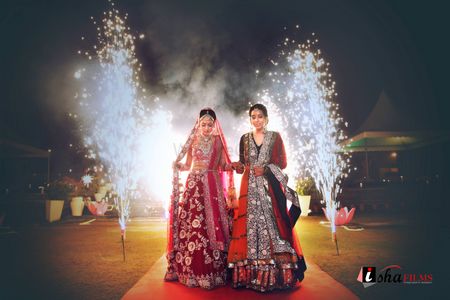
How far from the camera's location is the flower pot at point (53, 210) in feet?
39.5

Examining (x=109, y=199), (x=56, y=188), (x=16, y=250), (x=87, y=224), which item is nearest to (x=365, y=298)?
(x=16, y=250)

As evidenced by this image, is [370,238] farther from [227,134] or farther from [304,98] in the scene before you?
[227,134]

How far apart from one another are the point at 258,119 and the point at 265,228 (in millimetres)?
1424

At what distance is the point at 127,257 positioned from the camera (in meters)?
6.15

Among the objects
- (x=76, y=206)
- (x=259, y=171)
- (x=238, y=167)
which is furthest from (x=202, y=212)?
(x=76, y=206)

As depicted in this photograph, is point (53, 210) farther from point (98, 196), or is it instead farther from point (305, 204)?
point (305, 204)

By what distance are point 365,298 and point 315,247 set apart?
3.15m

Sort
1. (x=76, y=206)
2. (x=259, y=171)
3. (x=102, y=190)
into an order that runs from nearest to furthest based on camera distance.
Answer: (x=259, y=171)
(x=76, y=206)
(x=102, y=190)

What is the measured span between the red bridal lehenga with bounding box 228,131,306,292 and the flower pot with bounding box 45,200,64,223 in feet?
33.6

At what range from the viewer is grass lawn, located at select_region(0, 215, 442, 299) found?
13.9 ft

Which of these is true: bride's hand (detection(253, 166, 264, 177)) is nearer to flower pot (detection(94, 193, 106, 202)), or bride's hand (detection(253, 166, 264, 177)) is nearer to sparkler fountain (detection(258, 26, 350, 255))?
sparkler fountain (detection(258, 26, 350, 255))

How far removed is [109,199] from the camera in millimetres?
16625

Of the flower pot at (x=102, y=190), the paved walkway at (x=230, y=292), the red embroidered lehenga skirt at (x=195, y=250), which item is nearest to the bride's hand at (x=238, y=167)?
the red embroidered lehenga skirt at (x=195, y=250)

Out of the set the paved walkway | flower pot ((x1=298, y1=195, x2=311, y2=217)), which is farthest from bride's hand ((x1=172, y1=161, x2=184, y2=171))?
flower pot ((x1=298, y1=195, x2=311, y2=217))
